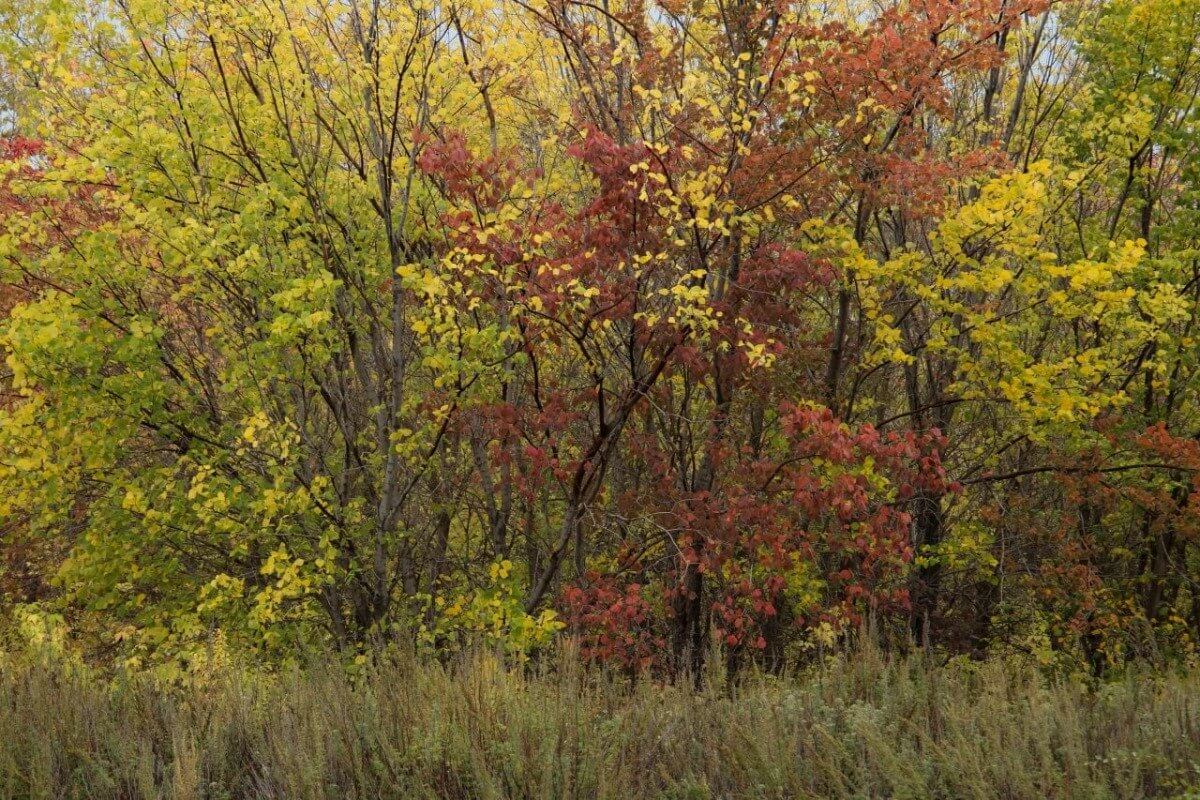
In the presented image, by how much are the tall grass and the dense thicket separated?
1.92 m

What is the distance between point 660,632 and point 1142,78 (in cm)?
657

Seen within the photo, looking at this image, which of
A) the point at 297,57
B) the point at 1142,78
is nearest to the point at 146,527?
the point at 297,57

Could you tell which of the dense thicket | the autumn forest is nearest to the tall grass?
the autumn forest

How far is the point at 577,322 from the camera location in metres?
7.88

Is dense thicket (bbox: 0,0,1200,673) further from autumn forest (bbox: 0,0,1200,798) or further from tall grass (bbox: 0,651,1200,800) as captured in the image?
tall grass (bbox: 0,651,1200,800)

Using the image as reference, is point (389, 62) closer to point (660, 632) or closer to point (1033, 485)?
point (660, 632)

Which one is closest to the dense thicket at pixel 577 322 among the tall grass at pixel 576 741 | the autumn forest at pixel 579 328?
the autumn forest at pixel 579 328

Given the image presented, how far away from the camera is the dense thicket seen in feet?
24.9

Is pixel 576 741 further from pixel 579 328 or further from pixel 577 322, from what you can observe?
pixel 577 322

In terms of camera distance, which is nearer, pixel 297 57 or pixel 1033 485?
pixel 297 57

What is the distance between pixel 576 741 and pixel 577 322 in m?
4.05

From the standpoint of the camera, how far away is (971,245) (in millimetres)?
8875

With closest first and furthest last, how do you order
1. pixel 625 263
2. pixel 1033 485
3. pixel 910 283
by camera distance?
pixel 625 263
pixel 910 283
pixel 1033 485

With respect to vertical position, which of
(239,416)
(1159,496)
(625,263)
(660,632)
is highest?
(625,263)
